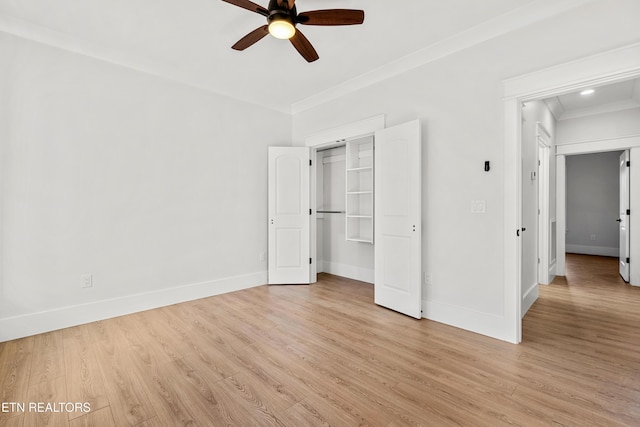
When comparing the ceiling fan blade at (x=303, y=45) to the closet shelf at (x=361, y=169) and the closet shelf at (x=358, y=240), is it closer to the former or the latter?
the closet shelf at (x=361, y=169)

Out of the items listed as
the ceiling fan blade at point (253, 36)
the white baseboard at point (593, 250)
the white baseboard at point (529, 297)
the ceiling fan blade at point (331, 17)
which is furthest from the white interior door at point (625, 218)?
the ceiling fan blade at point (253, 36)

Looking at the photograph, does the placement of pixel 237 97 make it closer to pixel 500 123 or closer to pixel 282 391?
pixel 500 123

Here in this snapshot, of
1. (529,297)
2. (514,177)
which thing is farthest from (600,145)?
(514,177)

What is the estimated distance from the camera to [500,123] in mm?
2641

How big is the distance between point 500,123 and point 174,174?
364 cm

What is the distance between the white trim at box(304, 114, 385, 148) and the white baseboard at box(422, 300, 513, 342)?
2.18 metres

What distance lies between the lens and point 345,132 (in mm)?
4051

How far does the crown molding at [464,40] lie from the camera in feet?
7.71

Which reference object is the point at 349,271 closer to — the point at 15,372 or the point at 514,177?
the point at 514,177

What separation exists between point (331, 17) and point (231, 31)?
4.01ft

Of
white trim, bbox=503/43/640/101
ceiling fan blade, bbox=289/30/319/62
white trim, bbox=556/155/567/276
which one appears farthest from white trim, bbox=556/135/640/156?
ceiling fan blade, bbox=289/30/319/62

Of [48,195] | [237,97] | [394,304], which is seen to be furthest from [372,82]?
[48,195]

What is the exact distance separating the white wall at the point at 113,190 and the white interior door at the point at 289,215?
1.01 ft

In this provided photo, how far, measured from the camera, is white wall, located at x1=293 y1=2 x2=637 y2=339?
2382 mm
